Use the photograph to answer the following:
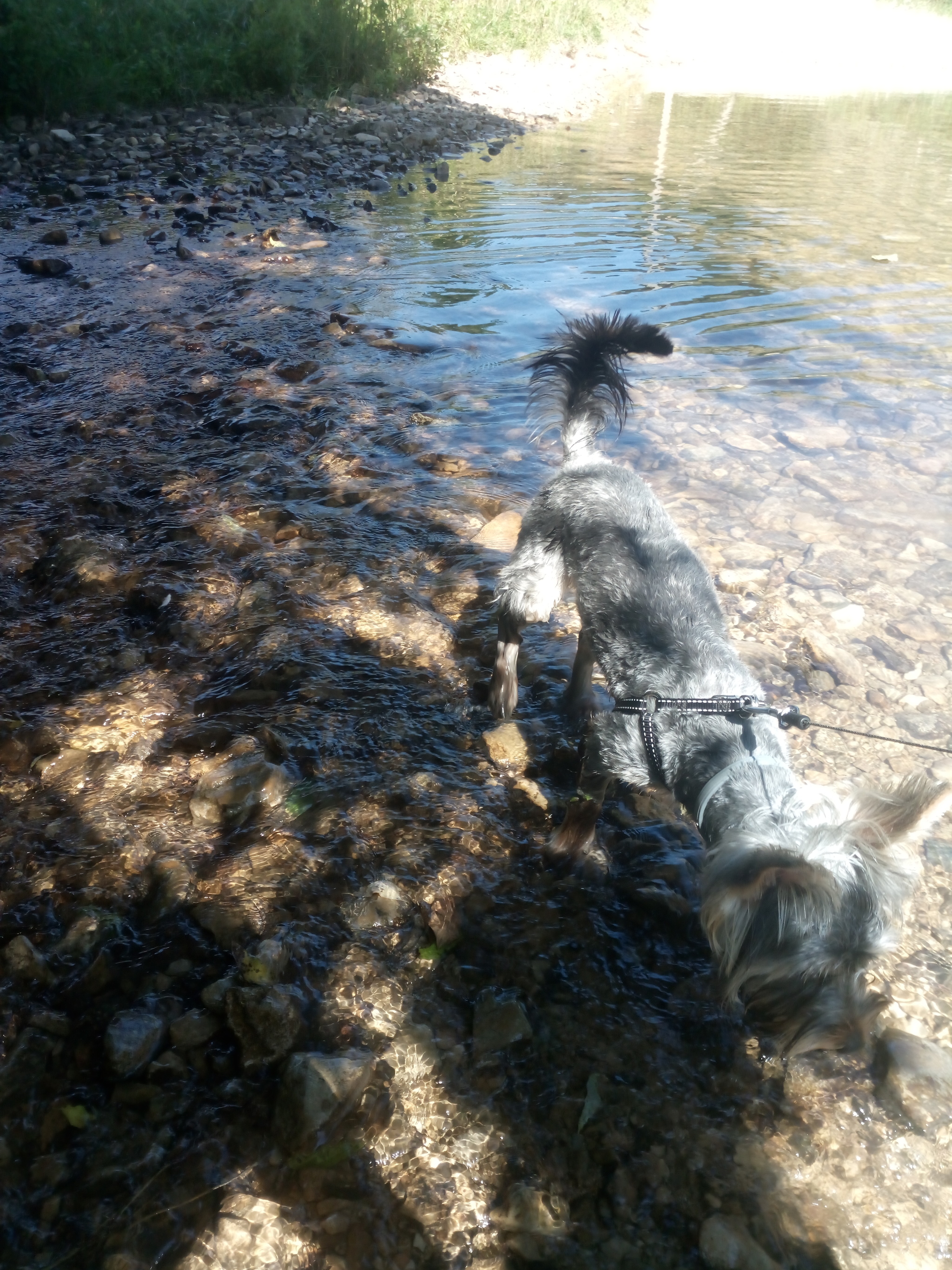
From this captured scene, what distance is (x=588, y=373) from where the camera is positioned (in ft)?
16.0

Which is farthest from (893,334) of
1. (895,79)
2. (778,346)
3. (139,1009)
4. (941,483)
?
(895,79)

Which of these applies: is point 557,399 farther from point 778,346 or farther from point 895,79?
point 895,79

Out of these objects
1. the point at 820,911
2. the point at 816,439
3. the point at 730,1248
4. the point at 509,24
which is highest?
the point at 509,24

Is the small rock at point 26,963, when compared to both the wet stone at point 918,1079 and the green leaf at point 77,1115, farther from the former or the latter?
the wet stone at point 918,1079

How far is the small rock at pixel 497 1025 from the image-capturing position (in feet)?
9.52

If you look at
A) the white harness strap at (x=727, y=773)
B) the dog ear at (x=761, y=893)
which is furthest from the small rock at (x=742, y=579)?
the dog ear at (x=761, y=893)

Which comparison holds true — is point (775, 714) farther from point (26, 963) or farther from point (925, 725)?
point (26, 963)

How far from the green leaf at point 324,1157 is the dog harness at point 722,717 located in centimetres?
157

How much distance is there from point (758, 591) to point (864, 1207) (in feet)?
11.9

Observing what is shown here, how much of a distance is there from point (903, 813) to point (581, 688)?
6.86ft

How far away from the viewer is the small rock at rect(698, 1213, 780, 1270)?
2.40 meters

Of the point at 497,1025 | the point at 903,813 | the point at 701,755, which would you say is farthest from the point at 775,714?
the point at 497,1025

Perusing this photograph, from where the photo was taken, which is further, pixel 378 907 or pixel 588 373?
pixel 588 373

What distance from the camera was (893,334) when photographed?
31.6 feet
